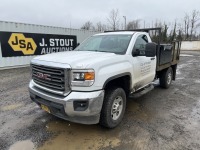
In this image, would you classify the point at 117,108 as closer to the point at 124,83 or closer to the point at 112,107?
the point at 112,107

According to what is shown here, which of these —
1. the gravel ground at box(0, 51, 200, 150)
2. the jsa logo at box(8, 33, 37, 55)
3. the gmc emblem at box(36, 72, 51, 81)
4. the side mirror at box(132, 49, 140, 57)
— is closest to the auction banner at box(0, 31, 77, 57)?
the jsa logo at box(8, 33, 37, 55)

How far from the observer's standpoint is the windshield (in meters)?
4.22

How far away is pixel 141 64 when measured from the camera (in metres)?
4.40

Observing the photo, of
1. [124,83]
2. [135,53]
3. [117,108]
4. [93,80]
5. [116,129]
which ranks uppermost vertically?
[135,53]

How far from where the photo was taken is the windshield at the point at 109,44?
13.9 ft

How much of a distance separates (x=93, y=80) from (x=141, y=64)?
5.82 ft

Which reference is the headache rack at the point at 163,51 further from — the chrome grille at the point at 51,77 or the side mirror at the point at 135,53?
the chrome grille at the point at 51,77

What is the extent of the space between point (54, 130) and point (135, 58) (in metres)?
2.36

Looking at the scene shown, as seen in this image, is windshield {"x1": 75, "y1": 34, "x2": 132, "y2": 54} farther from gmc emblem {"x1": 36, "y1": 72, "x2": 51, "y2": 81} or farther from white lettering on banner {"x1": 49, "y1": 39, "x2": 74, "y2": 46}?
white lettering on banner {"x1": 49, "y1": 39, "x2": 74, "y2": 46}

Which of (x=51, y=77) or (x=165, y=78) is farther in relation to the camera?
(x=165, y=78)

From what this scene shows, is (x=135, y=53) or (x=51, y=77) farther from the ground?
(x=135, y=53)

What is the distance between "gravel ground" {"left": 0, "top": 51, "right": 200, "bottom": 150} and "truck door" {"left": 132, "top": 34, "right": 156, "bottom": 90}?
817 millimetres

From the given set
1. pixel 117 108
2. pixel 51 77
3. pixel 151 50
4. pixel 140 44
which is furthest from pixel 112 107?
pixel 140 44

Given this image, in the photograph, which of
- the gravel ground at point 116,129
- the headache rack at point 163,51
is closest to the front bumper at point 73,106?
the gravel ground at point 116,129
